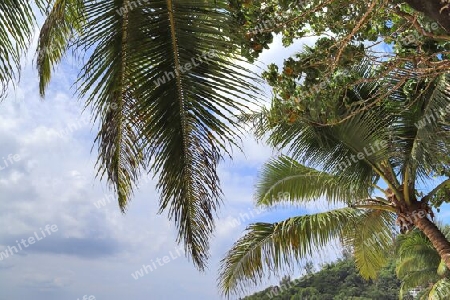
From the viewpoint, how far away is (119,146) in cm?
368

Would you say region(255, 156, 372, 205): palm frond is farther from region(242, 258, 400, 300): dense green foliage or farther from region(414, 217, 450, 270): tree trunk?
region(242, 258, 400, 300): dense green foliage

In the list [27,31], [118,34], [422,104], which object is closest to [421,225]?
[422,104]

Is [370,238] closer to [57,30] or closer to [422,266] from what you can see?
[57,30]

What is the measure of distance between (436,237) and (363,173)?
136 centimetres

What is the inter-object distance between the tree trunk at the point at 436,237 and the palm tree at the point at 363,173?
15 millimetres

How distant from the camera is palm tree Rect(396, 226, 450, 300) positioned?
12.7 metres

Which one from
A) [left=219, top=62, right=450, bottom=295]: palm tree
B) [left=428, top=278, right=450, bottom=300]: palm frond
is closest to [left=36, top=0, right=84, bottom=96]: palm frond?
[left=219, top=62, right=450, bottom=295]: palm tree

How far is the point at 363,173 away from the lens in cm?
721

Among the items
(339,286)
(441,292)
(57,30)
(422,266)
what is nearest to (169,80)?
(57,30)

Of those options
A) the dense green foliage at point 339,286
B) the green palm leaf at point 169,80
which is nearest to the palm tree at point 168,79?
the green palm leaf at point 169,80

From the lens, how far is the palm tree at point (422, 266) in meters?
12.7

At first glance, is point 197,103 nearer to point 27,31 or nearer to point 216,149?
point 216,149

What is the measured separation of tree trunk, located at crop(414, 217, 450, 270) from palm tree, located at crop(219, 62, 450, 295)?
1 centimetres

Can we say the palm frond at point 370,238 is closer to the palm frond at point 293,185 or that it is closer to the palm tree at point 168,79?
the palm frond at point 293,185
